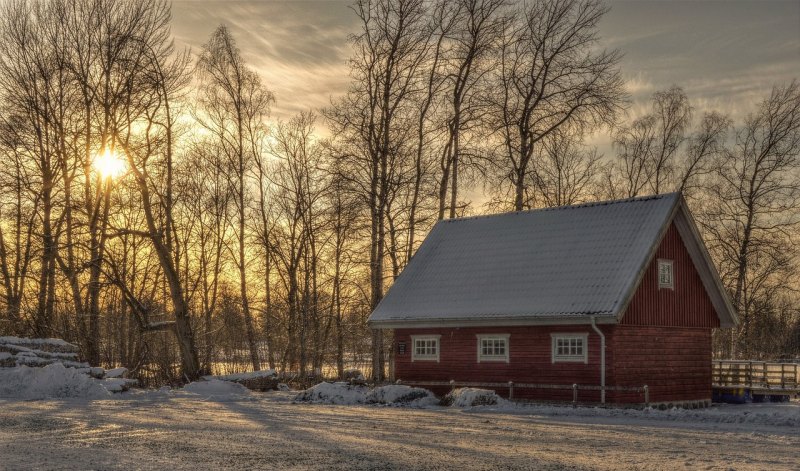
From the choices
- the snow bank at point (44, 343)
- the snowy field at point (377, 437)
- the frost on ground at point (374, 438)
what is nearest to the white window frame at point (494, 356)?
the snowy field at point (377, 437)

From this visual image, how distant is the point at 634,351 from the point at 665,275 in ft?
10.7

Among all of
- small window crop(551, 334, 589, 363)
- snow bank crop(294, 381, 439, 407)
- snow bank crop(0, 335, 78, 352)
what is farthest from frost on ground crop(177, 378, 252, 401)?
small window crop(551, 334, 589, 363)

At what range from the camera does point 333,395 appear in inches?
1219

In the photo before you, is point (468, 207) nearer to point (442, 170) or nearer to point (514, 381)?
point (442, 170)

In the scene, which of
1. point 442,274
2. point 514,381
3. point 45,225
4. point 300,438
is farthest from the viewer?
point 45,225

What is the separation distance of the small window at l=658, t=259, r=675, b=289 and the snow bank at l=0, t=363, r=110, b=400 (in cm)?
1940

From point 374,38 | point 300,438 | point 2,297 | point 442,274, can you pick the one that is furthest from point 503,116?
point 300,438

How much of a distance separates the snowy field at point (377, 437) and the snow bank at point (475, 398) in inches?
25.1

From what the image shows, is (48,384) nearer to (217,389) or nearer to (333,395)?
(217,389)

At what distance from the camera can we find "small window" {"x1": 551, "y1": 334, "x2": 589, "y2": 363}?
94.7ft

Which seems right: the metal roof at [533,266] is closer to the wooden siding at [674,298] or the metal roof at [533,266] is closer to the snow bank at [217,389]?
the wooden siding at [674,298]

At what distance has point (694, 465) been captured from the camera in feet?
50.2

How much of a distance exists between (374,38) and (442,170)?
7.17 meters

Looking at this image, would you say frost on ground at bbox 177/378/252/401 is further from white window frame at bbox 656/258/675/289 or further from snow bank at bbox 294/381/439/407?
white window frame at bbox 656/258/675/289
